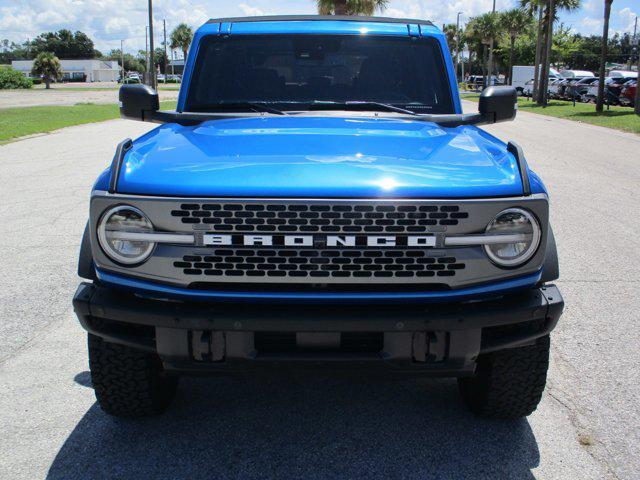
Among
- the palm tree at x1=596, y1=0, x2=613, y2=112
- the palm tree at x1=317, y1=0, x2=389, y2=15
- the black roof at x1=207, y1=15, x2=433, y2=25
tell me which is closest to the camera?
Result: the black roof at x1=207, y1=15, x2=433, y2=25

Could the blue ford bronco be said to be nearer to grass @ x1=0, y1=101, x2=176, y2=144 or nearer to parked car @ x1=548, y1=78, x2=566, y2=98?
grass @ x1=0, y1=101, x2=176, y2=144

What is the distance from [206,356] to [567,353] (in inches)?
99.0

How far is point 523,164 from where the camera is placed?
287 centimetres

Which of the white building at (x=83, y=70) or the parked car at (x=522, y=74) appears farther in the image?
the white building at (x=83, y=70)

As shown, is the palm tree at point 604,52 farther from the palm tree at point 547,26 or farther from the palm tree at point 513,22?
the palm tree at point 513,22

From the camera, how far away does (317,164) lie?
2.79 m

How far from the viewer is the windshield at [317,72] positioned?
4.28 m

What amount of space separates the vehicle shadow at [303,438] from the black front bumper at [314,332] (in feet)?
0.73

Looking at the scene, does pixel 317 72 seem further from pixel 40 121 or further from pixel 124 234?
pixel 40 121

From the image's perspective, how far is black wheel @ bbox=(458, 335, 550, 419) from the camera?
10.1 feet

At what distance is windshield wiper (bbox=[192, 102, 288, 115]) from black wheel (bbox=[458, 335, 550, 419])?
1.81 metres

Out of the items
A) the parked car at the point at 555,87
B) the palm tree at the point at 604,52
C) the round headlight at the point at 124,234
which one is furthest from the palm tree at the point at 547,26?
the round headlight at the point at 124,234

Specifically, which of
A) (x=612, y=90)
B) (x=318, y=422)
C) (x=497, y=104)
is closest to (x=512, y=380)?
(x=318, y=422)

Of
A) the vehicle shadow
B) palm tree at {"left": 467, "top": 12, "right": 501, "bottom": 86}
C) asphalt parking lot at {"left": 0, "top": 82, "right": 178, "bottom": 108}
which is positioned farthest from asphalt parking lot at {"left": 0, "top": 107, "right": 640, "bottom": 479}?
palm tree at {"left": 467, "top": 12, "right": 501, "bottom": 86}
